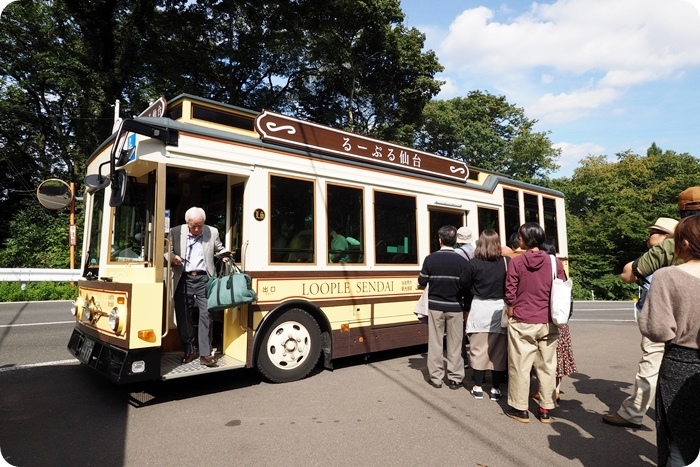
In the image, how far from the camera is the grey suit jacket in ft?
17.1

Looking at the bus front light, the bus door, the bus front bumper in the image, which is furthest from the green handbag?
the bus front light

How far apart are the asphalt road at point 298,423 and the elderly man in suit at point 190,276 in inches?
28.1

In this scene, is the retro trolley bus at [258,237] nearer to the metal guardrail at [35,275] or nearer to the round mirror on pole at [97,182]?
the round mirror on pole at [97,182]

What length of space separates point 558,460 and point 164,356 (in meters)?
4.32

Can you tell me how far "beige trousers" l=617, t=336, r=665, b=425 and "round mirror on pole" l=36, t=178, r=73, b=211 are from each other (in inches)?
278

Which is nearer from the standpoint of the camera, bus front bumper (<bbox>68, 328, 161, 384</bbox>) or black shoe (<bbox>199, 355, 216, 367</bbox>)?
bus front bumper (<bbox>68, 328, 161, 384</bbox>)

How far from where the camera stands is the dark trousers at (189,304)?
17.1ft

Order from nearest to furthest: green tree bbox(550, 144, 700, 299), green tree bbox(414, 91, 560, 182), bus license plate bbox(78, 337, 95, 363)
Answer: bus license plate bbox(78, 337, 95, 363) → green tree bbox(550, 144, 700, 299) → green tree bbox(414, 91, 560, 182)

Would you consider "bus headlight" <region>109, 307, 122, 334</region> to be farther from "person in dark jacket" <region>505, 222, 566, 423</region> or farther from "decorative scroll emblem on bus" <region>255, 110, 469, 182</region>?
"person in dark jacket" <region>505, 222, 566, 423</region>

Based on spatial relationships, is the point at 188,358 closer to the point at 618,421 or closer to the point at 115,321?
the point at 115,321

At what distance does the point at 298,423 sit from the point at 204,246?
2.29 metres

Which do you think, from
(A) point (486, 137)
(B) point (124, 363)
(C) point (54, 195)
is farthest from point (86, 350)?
(A) point (486, 137)

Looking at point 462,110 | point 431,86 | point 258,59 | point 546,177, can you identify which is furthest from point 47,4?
point 546,177

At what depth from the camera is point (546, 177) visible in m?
38.1
